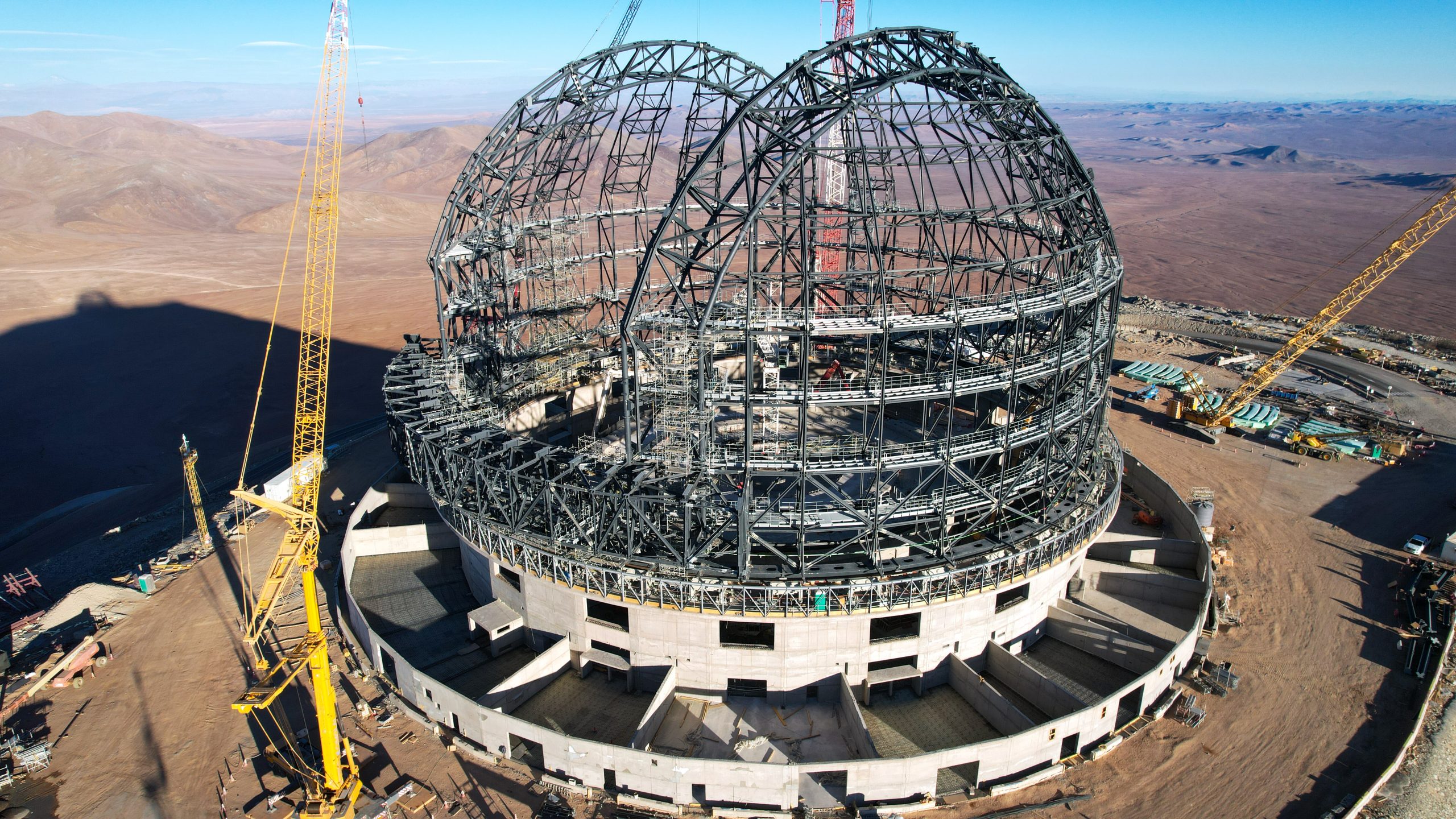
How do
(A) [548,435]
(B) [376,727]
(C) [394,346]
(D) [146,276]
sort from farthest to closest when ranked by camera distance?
1. (D) [146,276]
2. (C) [394,346]
3. (A) [548,435]
4. (B) [376,727]

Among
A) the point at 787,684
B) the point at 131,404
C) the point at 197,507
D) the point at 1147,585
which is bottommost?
the point at 787,684

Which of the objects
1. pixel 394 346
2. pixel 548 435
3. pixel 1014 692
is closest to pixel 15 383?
pixel 394 346

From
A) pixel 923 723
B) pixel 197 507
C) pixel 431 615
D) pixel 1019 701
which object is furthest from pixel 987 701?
pixel 197 507

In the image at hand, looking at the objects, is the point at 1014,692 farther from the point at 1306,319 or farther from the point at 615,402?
the point at 1306,319

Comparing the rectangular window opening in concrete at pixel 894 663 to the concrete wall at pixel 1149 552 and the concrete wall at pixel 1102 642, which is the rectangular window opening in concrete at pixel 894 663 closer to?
the concrete wall at pixel 1102 642

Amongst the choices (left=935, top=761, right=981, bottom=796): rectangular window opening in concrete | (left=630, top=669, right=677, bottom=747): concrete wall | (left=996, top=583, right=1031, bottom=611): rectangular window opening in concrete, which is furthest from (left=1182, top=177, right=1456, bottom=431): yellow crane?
(left=630, top=669, right=677, bottom=747): concrete wall

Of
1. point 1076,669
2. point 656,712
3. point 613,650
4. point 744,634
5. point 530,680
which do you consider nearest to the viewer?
point 656,712

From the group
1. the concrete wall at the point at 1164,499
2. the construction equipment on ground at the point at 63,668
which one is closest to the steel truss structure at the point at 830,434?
the concrete wall at the point at 1164,499

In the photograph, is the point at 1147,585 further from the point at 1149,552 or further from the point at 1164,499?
the point at 1164,499
